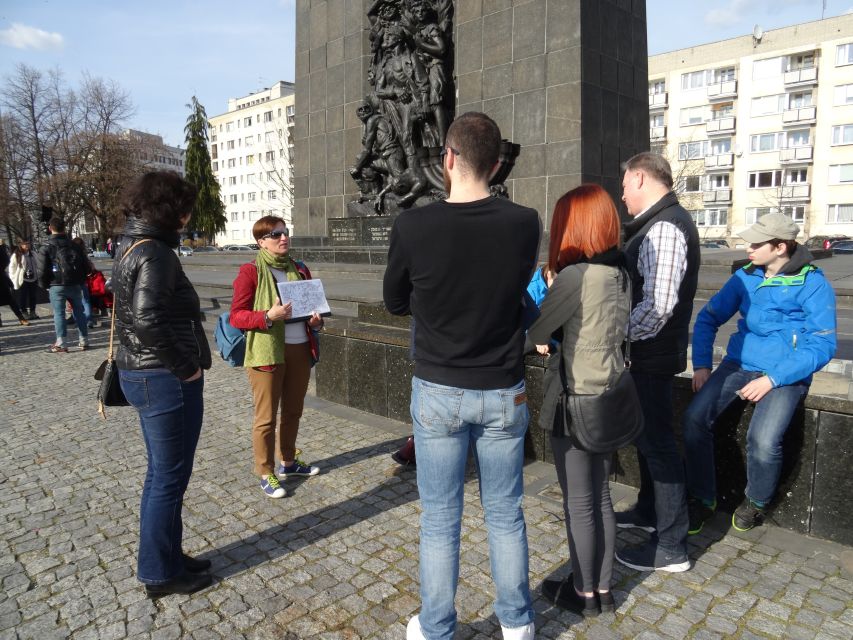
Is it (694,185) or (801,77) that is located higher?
(801,77)

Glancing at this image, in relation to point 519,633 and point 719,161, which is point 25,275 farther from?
point 719,161

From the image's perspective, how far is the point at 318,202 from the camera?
53.8ft

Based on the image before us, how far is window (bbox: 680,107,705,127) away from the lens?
5697 cm

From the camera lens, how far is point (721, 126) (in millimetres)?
55375

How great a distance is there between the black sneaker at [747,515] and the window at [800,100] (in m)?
59.1

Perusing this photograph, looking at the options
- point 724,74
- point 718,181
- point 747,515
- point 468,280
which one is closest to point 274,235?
point 468,280

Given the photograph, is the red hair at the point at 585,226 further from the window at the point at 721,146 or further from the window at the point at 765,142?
the window at the point at 721,146

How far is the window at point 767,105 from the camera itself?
5260cm

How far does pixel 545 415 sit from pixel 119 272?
6.51 feet

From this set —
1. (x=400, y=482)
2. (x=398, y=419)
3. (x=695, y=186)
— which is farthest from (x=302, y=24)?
(x=695, y=186)

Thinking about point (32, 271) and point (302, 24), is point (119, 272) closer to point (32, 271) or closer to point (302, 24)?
point (32, 271)

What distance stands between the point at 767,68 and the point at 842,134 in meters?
8.66

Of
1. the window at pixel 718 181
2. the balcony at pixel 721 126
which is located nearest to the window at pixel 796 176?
the window at pixel 718 181

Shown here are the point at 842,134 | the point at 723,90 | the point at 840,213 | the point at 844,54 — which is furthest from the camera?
the point at 723,90
